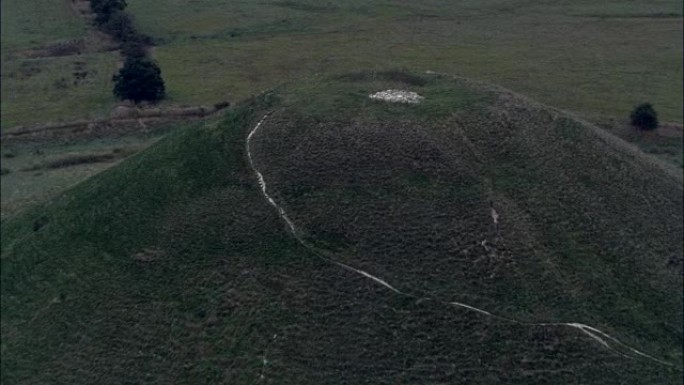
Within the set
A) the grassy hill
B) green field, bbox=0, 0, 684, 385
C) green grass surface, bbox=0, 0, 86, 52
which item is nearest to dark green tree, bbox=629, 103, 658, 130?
green field, bbox=0, 0, 684, 385

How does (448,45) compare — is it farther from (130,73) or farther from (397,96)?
(397,96)

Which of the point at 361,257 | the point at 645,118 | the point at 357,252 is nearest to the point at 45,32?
the point at 357,252

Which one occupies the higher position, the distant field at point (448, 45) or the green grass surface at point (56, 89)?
the distant field at point (448, 45)

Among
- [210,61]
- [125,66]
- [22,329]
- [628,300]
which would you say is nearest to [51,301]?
[22,329]

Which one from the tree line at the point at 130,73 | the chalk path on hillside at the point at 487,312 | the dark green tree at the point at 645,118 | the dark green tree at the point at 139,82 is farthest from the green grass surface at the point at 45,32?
the dark green tree at the point at 645,118

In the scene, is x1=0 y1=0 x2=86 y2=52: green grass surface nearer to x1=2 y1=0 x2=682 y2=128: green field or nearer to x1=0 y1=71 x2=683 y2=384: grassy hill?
x1=2 y1=0 x2=682 y2=128: green field

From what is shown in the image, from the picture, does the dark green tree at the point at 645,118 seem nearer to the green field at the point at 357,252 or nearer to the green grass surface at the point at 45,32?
the green field at the point at 357,252

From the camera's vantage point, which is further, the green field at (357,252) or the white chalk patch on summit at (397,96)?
the white chalk patch on summit at (397,96)
